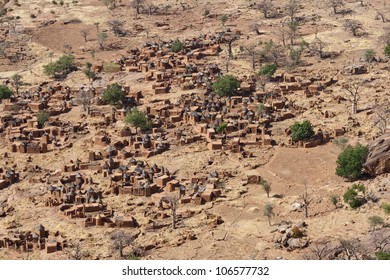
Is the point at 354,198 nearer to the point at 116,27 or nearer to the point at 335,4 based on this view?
the point at 335,4

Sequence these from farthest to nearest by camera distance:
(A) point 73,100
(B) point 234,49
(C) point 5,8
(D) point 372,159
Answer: (C) point 5,8, (B) point 234,49, (A) point 73,100, (D) point 372,159

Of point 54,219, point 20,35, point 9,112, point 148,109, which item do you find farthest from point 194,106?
point 20,35

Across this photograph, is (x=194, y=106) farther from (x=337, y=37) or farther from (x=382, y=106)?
(x=337, y=37)

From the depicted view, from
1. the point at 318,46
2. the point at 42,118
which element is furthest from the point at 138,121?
the point at 318,46

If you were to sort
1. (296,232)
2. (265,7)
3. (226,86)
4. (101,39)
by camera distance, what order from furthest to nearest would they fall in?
1. (265,7)
2. (101,39)
3. (226,86)
4. (296,232)

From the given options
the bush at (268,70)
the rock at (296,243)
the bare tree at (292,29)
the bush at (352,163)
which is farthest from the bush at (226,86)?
the rock at (296,243)

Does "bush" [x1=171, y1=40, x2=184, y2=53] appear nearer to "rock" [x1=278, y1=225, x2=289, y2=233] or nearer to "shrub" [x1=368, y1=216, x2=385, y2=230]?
"rock" [x1=278, y1=225, x2=289, y2=233]
